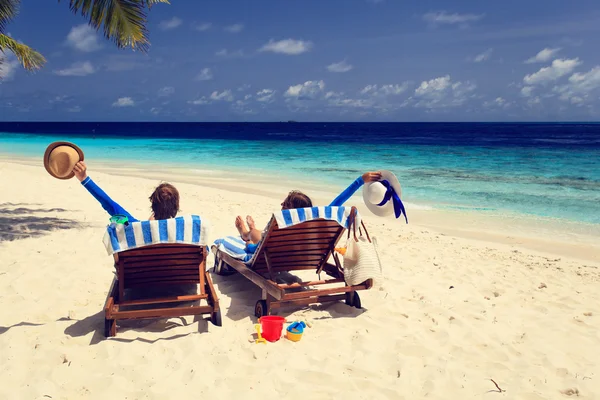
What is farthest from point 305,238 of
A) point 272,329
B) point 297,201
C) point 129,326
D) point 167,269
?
point 129,326

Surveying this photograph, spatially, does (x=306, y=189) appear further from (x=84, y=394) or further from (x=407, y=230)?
(x=84, y=394)

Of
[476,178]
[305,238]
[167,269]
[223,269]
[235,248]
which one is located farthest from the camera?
[476,178]

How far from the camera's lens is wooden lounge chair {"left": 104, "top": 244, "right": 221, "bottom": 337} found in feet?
12.4

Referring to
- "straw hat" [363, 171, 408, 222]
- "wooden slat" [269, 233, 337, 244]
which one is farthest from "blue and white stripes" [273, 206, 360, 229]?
"straw hat" [363, 171, 408, 222]

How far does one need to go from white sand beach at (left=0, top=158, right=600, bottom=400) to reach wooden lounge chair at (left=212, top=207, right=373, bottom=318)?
161 millimetres

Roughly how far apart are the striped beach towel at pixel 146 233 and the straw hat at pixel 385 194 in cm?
170

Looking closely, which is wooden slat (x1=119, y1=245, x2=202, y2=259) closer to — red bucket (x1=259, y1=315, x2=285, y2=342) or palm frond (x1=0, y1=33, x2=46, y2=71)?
red bucket (x1=259, y1=315, x2=285, y2=342)

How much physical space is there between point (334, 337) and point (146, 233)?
1.69 metres

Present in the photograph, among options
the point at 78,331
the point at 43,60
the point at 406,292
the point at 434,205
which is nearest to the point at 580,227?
the point at 434,205

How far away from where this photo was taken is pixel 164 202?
13.9ft

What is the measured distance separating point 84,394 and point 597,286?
217 inches

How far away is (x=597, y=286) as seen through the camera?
223 inches

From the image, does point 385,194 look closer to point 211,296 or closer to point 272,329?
point 272,329

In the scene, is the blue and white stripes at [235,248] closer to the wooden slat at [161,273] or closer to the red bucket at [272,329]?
Result: the wooden slat at [161,273]
